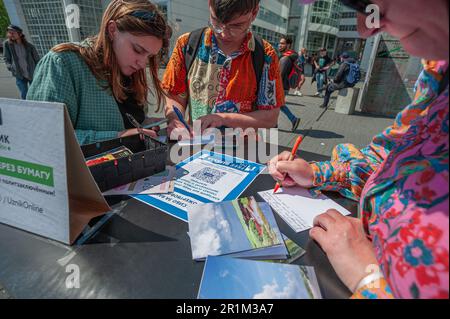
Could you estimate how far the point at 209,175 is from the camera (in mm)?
1182

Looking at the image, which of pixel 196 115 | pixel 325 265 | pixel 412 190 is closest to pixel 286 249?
pixel 325 265

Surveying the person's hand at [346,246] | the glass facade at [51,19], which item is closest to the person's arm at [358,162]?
the person's hand at [346,246]

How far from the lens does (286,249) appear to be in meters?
0.75

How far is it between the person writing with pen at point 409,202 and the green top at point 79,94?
1.15 metres

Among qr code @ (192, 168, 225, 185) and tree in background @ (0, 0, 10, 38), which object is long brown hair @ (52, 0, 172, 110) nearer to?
qr code @ (192, 168, 225, 185)

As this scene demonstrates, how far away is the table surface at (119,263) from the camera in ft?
1.99

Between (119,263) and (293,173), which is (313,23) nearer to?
(293,173)

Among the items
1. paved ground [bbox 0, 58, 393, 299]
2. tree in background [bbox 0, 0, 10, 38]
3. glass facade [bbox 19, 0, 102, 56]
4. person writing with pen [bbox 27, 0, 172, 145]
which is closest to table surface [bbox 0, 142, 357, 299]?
person writing with pen [bbox 27, 0, 172, 145]

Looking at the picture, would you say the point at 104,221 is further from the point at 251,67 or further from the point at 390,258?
the point at 251,67

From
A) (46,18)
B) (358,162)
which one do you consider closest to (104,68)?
(358,162)

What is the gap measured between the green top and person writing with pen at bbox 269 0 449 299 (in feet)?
3.79

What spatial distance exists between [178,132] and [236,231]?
85 cm

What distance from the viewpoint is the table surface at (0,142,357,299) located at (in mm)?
608

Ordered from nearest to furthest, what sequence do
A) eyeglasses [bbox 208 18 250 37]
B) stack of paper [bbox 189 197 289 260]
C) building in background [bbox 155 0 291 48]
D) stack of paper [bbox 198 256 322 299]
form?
stack of paper [bbox 198 256 322 299], stack of paper [bbox 189 197 289 260], eyeglasses [bbox 208 18 250 37], building in background [bbox 155 0 291 48]
